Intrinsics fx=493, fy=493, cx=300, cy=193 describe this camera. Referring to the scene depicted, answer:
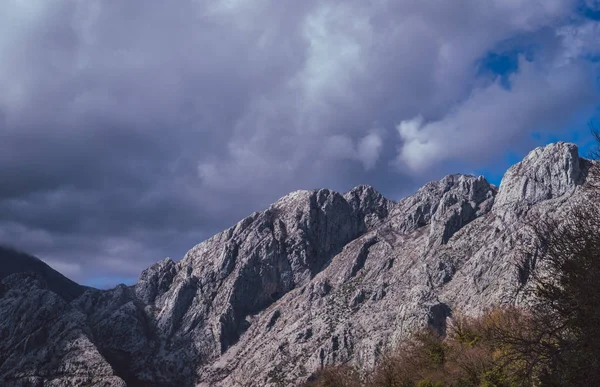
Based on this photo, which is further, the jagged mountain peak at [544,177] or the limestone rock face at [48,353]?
the limestone rock face at [48,353]

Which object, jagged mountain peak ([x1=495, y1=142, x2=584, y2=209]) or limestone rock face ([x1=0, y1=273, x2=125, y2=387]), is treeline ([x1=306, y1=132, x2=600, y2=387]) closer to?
jagged mountain peak ([x1=495, y1=142, x2=584, y2=209])

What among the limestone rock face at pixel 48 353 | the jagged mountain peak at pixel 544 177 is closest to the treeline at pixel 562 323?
the jagged mountain peak at pixel 544 177

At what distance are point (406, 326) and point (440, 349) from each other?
80.7 m

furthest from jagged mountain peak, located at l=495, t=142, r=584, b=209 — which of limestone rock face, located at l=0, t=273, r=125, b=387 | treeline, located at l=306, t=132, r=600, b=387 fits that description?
limestone rock face, located at l=0, t=273, r=125, b=387

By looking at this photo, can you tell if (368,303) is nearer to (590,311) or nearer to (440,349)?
(440,349)

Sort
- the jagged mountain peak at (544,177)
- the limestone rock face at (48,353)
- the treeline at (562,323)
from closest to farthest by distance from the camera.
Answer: the treeline at (562,323) < the jagged mountain peak at (544,177) < the limestone rock face at (48,353)

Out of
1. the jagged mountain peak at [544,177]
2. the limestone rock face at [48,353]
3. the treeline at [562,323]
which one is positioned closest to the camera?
the treeline at [562,323]

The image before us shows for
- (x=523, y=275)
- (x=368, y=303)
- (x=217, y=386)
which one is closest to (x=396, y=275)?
(x=368, y=303)

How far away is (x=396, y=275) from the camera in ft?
620

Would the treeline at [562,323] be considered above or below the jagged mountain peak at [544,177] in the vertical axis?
below

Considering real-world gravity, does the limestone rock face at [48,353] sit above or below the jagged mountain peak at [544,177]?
below

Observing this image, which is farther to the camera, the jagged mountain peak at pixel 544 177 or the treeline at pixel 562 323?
the jagged mountain peak at pixel 544 177

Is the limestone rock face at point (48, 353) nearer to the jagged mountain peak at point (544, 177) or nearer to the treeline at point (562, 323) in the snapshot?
the jagged mountain peak at point (544, 177)

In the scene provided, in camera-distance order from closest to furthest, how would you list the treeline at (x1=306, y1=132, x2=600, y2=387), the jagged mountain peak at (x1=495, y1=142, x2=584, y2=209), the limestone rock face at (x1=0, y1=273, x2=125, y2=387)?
the treeline at (x1=306, y1=132, x2=600, y2=387) < the jagged mountain peak at (x1=495, y1=142, x2=584, y2=209) < the limestone rock face at (x1=0, y1=273, x2=125, y2=387)
